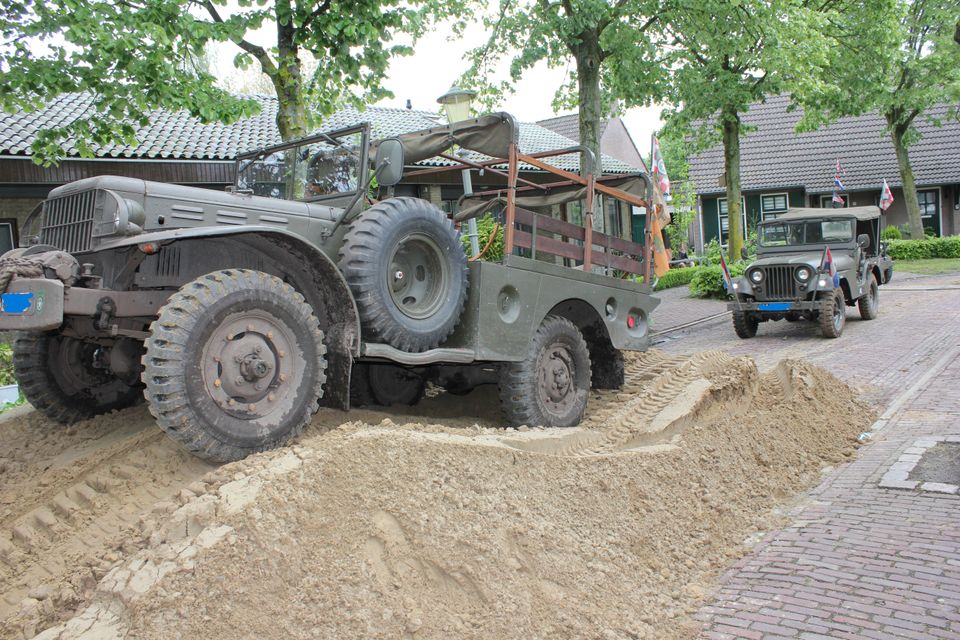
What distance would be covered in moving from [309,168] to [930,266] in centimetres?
2337

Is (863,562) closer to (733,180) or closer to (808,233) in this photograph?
(808,233)

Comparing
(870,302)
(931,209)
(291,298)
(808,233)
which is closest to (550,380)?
(291,298)

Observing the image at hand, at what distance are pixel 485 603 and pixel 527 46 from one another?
42.4ft

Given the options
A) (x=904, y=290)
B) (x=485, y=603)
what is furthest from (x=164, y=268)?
(x=904, y=290)

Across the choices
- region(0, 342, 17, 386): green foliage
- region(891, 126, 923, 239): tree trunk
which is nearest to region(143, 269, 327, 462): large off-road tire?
region(0, 342, 17, 386): green foliage

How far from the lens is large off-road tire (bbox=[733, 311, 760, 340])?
556 inches

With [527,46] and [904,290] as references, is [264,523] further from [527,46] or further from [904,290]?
[904,290]

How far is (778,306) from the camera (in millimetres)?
13828

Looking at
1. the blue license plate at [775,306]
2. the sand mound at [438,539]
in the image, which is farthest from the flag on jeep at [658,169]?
the sand mound at [438,539]

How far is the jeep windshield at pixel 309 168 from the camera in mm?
5980

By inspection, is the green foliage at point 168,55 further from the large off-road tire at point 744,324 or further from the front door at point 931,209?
the front door at point 931,209

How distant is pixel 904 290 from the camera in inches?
755

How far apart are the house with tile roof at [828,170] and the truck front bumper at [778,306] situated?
1813 cm

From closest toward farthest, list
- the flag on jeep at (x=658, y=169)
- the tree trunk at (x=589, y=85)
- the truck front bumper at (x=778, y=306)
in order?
the truck front bumper at (x=778, y=306) → the tree trunk at (x=589, y=85) → the flag on jeep at (x=658, y=169)
